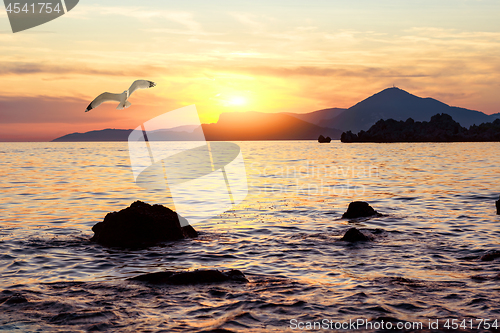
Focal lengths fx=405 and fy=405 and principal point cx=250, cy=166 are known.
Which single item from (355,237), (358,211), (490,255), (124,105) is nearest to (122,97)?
(124,105)

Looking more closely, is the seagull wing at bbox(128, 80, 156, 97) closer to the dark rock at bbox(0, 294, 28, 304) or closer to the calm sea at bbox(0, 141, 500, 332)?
the calm sea at bbox(0, 141, 500, 332)

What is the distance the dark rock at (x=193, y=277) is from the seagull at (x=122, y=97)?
7604 millimetres

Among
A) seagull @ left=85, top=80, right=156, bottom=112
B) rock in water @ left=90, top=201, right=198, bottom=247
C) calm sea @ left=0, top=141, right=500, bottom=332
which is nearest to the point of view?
calm sea @ left=0, top=141, right=500, bottom=332

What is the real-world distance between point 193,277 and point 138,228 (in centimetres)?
498

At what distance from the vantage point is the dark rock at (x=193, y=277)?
9.43 meters

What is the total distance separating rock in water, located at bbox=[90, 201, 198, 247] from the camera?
44.3 feet

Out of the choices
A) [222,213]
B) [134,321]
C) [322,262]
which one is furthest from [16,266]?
[222,213]

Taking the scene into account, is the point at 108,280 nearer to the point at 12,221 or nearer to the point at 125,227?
the point at 125,227

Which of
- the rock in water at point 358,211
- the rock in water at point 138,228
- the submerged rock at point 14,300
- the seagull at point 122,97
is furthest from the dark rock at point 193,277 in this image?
the rock in water at point 358,211

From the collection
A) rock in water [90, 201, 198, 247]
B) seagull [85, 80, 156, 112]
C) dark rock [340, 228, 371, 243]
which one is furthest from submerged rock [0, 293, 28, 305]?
dark rock [340, 228, 371, 243]

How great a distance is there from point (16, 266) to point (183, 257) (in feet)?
14.5

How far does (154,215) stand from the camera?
46.9 ft

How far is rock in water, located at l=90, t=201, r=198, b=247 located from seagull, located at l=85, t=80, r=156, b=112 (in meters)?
3.96

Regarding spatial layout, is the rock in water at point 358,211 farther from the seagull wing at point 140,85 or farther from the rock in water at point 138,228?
the seagull wing at point 140,85
